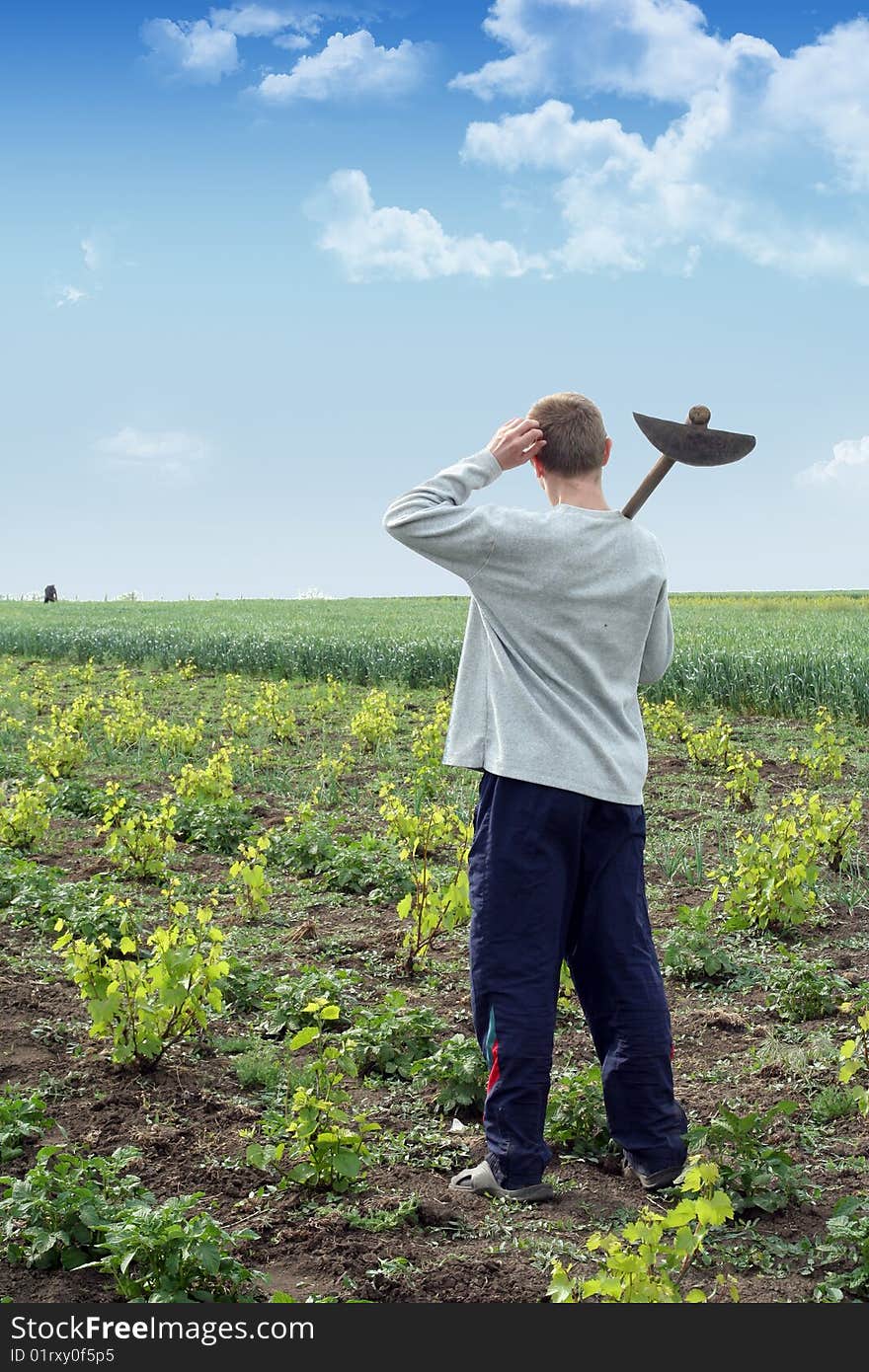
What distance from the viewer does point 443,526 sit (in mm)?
3395

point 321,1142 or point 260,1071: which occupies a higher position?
point 321,1142

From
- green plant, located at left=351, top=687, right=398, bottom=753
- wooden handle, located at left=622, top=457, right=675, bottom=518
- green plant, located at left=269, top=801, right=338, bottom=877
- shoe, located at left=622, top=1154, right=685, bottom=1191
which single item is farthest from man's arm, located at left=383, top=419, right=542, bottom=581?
green plant, located at left=351, top=687, right=398, bottom=753

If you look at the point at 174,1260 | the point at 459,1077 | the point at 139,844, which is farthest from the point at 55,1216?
the point at 139,844

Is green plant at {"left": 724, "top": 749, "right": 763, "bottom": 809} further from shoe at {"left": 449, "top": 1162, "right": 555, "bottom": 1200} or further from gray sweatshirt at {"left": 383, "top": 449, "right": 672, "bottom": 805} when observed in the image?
shoe at {"left": 449, "top": 1162, "right": 555, "bottom": 1200}

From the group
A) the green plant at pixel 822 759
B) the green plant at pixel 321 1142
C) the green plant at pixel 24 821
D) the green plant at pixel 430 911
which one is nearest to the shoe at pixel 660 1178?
the green plant at pixel 321 1142

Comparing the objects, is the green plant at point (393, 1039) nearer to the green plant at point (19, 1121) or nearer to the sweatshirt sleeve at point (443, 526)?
the green plant at point (19, 1121)

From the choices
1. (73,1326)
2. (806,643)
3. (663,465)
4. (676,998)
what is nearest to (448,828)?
(676,998)

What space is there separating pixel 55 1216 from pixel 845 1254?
211cm

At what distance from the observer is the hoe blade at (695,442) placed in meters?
3.52

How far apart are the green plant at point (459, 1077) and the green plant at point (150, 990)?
831 mm

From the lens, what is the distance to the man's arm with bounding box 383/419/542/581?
3.39 metres

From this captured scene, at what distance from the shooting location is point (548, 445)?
3531mm

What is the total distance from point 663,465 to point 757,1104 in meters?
2.26

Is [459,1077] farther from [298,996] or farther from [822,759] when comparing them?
[822,759]
